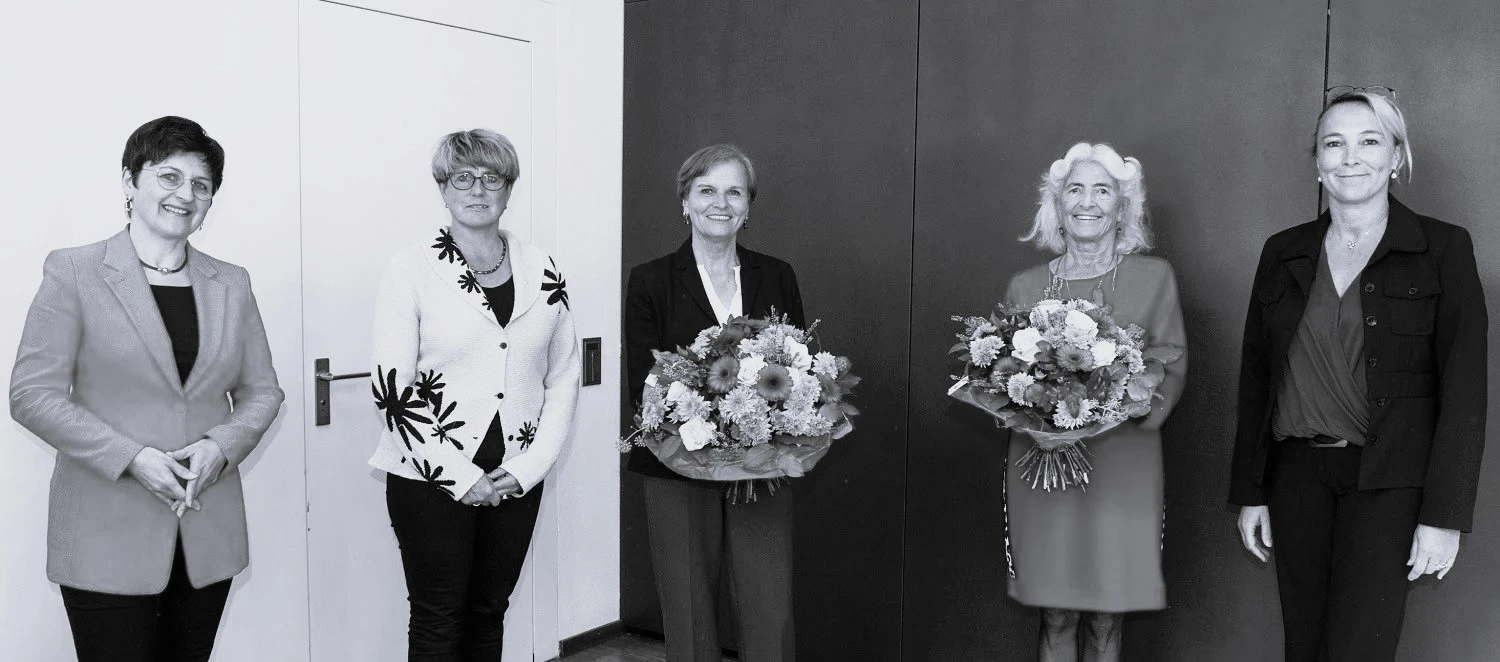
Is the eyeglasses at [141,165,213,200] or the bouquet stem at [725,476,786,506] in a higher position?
the eyeglasses at [141,165,213,200]

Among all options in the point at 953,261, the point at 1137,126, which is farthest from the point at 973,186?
the point at 1137,126

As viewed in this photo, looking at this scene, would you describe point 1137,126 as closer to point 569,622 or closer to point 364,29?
point 364,29

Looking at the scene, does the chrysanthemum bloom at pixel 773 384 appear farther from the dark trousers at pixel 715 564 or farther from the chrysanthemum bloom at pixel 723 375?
the dark trousers at pixel 715 564

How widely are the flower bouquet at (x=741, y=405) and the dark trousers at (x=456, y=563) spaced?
0.53 metres

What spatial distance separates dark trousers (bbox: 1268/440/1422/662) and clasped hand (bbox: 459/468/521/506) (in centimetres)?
190

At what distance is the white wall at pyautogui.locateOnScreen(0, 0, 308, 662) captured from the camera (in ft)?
8.86

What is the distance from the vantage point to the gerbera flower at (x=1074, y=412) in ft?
8.26

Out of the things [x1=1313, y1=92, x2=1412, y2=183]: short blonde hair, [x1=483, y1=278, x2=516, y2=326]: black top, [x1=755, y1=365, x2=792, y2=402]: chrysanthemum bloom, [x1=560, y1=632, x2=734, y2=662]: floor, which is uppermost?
[x1=1313, y1=92, x2=1412, y2=183]: short blonde hair

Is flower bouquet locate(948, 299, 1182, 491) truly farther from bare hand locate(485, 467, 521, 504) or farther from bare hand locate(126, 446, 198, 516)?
bare hand locate(126, 446, 198, 516)

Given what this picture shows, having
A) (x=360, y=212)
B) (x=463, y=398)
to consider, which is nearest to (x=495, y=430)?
(x=463, y=398)

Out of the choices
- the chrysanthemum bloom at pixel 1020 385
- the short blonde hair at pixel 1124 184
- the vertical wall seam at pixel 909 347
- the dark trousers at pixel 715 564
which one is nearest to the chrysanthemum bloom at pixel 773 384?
the dark trousers at pixel 715 564

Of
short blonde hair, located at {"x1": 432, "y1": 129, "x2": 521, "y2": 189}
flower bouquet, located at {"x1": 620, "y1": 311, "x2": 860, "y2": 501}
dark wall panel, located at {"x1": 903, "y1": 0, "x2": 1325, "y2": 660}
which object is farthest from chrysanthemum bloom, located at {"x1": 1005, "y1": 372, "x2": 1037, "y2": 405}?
short blonde hair, located at {"x1": 432, "y1": 129, "x2": 521, "y2": 189}

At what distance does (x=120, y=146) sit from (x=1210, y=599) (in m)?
3.35

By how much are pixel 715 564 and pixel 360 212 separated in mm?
1644
